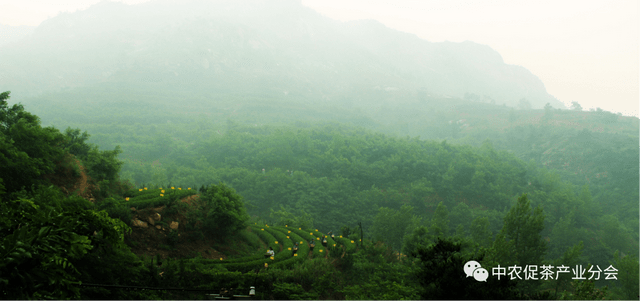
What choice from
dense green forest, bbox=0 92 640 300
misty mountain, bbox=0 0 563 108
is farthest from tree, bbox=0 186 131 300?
misty mountain, bbox=0 0 563 108

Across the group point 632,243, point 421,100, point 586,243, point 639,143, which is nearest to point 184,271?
point 586,243

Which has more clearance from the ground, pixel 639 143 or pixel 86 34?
pixel 86 34

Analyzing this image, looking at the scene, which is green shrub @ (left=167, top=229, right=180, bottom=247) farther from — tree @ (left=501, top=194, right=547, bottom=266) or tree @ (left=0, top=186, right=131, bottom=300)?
tree @ (left=501, top=194, right=547, bottom=266)

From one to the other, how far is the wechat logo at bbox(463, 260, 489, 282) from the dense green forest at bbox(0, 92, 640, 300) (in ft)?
0.84

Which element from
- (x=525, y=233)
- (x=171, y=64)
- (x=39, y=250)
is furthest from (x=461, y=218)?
(x=171, y=64)

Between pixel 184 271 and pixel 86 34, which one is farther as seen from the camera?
pixel 86 34

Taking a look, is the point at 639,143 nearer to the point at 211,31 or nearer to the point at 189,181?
the point at 189,181

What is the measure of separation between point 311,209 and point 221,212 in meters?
40.9

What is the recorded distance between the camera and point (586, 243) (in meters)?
52.8

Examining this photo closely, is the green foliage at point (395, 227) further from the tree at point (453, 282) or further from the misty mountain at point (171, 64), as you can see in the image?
the misty mountain at point (171, 64)

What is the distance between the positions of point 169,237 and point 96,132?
7886 cm

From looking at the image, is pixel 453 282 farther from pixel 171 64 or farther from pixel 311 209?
pixel 171 64

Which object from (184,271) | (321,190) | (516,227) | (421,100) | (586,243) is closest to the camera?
(184,271)

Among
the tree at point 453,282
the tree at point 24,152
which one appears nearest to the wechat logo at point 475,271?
the tree at point 453,282
